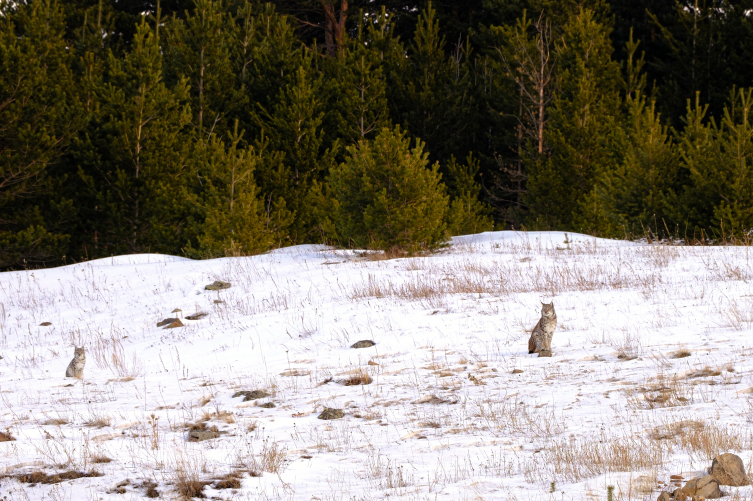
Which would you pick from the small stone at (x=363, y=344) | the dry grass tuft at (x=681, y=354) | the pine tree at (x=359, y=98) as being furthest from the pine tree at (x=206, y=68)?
the dry grass tuft at (x=681, y=354)

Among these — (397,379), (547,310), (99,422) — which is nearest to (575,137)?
(547,310)

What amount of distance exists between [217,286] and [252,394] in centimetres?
533

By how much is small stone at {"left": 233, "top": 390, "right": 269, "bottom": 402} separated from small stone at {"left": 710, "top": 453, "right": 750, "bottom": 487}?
337 centimetres

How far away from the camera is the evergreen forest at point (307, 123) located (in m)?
16.5

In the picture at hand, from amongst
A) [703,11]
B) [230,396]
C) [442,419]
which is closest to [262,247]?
[230,396]

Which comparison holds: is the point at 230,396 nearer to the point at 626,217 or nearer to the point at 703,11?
the point at 626,217

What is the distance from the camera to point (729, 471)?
3.17 m

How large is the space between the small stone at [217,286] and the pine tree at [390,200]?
9.37 ft

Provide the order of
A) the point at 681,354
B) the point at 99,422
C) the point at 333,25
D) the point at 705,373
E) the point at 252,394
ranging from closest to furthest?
the point at 99,422 → the point at 705,373 → the point at 252,394 → the point at 681,354 → the point at 333,25

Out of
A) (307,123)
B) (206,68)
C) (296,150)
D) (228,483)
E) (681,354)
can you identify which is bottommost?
(228,483)

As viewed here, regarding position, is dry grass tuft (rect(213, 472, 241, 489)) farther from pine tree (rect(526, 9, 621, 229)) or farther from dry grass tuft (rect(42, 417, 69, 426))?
pine tree (rect(526, 9, 621, 229))

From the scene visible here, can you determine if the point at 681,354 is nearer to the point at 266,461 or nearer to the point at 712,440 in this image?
the point at 712,440

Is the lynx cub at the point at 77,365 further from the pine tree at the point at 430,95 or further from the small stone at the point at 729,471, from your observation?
the pine tree at the point at 430,95

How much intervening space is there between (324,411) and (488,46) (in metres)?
23.6
